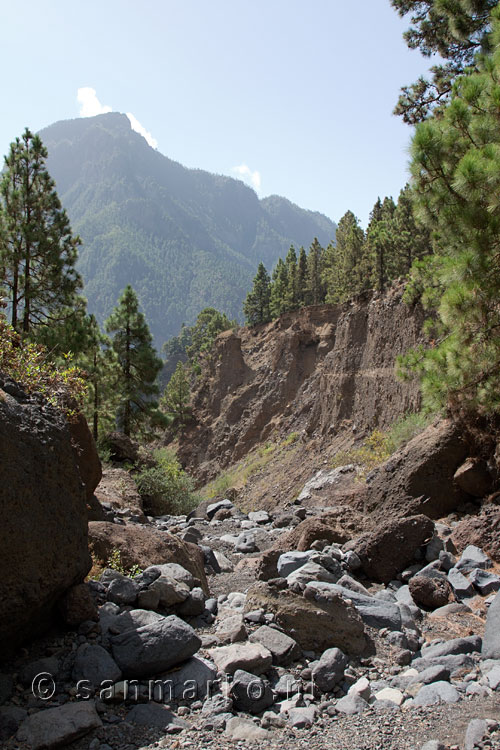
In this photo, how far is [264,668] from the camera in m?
4.75

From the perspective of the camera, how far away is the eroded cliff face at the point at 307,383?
2561cm

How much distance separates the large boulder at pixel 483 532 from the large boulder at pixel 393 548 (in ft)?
2.44

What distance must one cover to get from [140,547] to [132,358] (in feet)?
70.8

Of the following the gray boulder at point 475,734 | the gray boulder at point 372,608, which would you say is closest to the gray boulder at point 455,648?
the gray boulder at point 372,608

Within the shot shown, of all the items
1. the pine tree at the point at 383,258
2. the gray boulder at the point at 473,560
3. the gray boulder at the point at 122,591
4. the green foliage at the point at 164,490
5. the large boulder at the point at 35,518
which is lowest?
the green foliage at the point at 164,490

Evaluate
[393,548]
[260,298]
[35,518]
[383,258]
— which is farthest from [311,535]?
[260,298]

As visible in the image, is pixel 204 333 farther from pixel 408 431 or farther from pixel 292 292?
pixel 408 431

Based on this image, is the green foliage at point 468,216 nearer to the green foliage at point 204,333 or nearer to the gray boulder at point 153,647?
the gray boulder at point 153,647

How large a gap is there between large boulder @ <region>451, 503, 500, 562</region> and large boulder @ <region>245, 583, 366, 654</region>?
3.43m

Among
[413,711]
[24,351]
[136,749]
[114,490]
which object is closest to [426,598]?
[413,711]

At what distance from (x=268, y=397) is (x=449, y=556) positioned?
3629 centimetres

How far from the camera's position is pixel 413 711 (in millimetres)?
4172

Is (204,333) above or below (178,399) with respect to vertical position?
above

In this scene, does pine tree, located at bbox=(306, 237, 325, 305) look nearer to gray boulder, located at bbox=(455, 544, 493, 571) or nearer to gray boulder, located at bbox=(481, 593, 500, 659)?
gray boulder, located at bbox=(455, 544, 493, 571)
